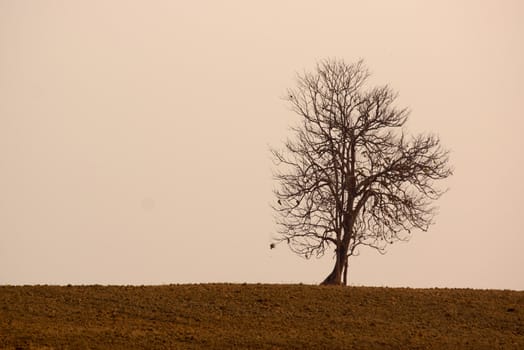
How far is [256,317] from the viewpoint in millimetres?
37531

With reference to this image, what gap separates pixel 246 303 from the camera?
129ft

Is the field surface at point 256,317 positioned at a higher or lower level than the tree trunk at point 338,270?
lower

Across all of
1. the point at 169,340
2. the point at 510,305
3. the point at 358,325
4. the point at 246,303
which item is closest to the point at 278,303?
the point at 246,303

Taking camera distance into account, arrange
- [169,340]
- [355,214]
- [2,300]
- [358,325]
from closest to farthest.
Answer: [169,340] → [358,325] → [2,300] → [355,214]

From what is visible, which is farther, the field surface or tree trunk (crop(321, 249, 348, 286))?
tree trunk (crop(321, 249, 348, 286))

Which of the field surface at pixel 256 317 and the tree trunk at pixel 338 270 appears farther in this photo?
the tree trunk at pixel 338 270

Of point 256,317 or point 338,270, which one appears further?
point 338,270

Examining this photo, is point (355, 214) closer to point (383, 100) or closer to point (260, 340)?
point (383, 100)

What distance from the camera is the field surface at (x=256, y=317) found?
34.1m

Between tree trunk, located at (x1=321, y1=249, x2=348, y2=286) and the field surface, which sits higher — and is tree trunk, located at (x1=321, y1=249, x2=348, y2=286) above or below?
above

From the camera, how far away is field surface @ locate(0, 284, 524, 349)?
112 feet

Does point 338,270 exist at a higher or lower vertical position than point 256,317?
higher

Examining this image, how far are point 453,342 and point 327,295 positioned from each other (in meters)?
7.07

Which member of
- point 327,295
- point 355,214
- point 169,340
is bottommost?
point 169,340
